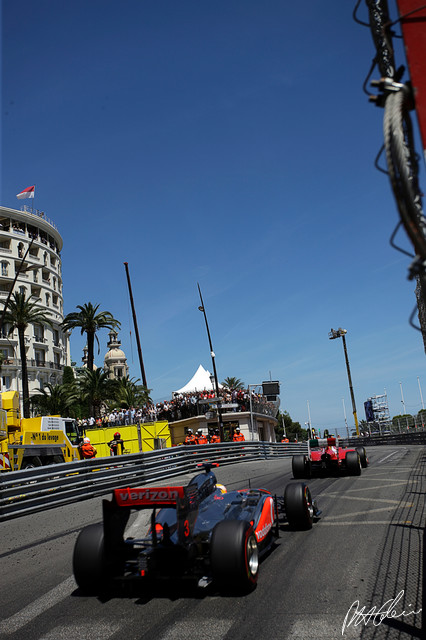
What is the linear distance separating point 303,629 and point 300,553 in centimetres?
229

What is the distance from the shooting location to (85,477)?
40.9 feet

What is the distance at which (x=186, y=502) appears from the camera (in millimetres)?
5172

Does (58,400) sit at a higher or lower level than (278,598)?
higher

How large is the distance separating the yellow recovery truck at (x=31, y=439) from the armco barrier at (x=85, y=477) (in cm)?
529

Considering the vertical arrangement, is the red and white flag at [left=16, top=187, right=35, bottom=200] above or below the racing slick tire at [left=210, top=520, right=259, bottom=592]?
above

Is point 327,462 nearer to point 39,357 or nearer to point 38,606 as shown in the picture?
point 38,606

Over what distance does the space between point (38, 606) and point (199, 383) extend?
4090cm

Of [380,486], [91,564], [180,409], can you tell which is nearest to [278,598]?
[91,564]

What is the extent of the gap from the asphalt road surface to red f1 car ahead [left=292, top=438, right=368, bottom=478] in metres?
5.32

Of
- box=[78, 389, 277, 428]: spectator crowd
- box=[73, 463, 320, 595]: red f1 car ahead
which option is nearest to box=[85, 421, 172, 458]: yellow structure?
box=[78, 389, 277, 428]: spectator crowd

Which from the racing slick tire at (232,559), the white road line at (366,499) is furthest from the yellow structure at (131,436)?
the racing slick tire at (232,559)

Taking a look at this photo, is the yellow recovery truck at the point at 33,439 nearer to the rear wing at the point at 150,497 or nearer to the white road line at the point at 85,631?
the rear wing at the point at 150,497

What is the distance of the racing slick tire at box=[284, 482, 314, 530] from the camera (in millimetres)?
7160

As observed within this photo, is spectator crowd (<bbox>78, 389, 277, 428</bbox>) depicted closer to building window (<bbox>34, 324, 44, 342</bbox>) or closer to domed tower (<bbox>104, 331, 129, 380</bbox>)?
building window (<bbox>34, 324, 44, 342</bbox>)
